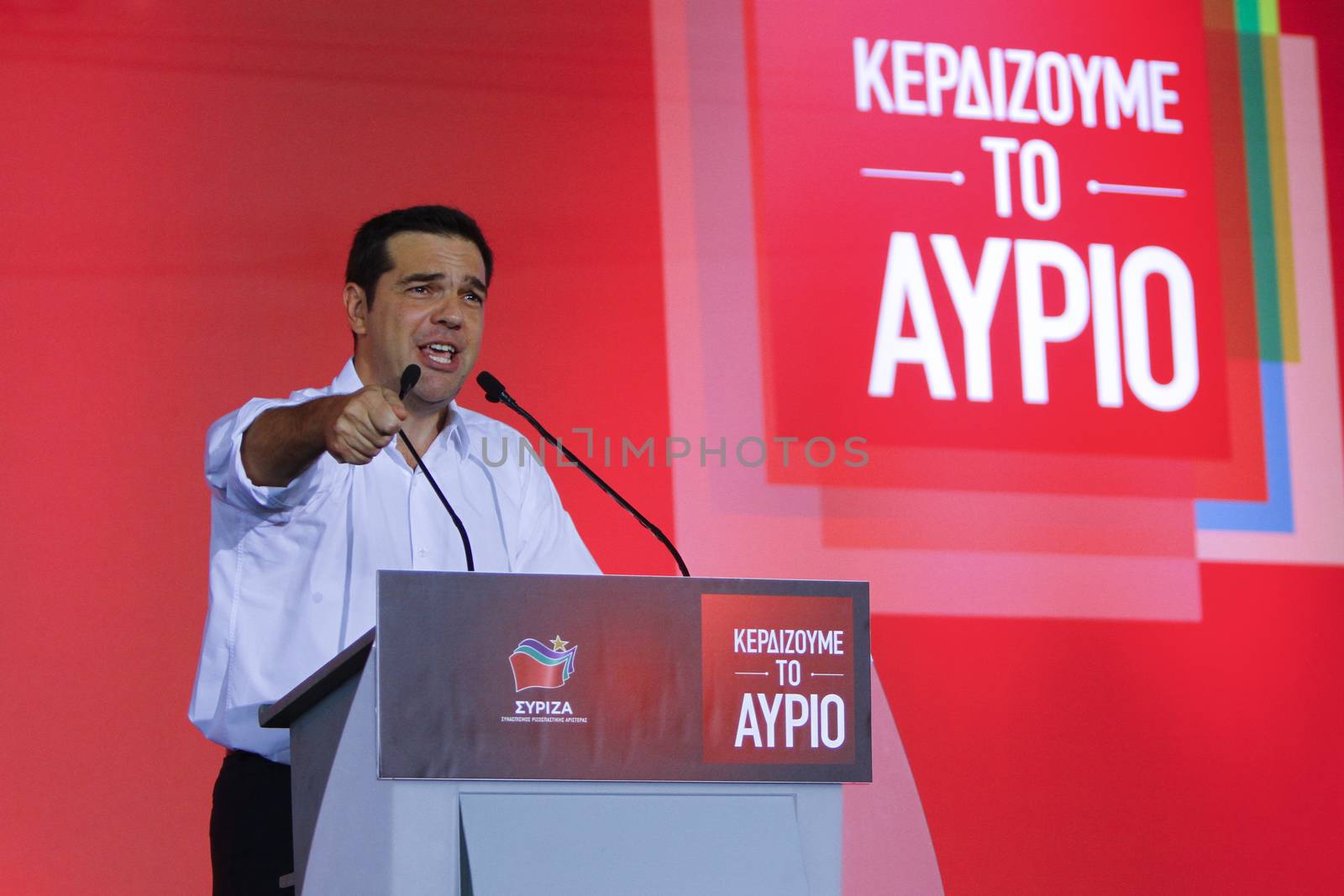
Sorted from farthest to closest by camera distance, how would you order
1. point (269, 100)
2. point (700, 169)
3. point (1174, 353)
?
point (1174, 353) → point (700, 169) → point (269, 100)

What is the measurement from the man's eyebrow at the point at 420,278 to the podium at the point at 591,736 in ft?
3.71

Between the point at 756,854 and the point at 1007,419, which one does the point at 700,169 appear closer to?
the point at 1007,419

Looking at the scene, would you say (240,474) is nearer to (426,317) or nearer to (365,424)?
(365,424)

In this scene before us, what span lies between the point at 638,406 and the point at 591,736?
1.94 metres

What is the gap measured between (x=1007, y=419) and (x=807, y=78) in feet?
3.05

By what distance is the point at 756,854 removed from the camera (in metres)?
1.56

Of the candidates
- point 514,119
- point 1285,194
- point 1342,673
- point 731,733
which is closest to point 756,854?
point 731,733

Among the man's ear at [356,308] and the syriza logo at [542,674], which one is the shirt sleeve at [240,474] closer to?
the man's ear at [356,308]

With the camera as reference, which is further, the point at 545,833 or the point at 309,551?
the point at 309,551

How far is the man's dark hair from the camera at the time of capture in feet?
8.89

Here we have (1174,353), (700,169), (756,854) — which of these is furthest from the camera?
(1174,353)

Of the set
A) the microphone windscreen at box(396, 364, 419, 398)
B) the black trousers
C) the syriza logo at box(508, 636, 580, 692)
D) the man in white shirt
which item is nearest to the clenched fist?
the man in white shirt

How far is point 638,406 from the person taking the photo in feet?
11.3

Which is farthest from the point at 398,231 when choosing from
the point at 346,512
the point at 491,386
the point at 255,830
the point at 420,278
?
the point at 255,830
